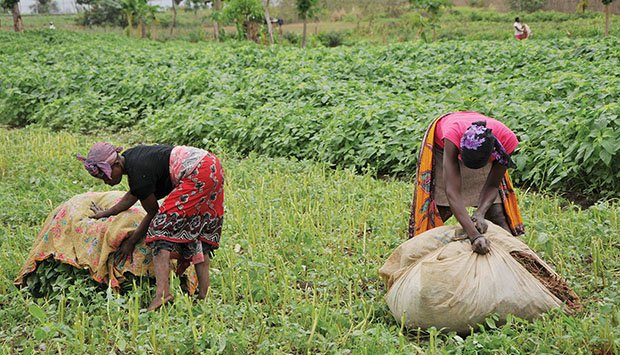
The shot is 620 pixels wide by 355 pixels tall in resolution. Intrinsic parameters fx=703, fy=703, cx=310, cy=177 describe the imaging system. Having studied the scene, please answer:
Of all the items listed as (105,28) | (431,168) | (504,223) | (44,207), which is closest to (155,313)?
(431,168)

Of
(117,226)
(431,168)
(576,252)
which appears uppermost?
(431,168)

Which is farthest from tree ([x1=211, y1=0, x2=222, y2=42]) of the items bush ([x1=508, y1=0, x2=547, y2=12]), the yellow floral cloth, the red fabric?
the red fabric

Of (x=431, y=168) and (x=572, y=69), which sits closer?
(x=431, y=168)

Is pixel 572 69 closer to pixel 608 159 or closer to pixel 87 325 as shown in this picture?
pixel 608 159

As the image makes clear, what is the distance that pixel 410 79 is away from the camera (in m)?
11.0

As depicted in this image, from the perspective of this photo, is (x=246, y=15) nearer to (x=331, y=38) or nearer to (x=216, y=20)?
(x=216, y=20)

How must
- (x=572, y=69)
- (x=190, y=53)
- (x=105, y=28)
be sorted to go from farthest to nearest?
(x=105, y=28), (x=190, y=53), (x=572, y=69)

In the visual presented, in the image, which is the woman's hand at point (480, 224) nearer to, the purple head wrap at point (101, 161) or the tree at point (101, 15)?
the purple head wrap at point (101, 161)

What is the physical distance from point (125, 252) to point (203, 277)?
0.50m

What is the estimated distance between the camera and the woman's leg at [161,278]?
13.0 feet

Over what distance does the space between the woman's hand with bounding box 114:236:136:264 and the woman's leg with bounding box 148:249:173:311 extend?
222 mm

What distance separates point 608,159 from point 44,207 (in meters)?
4.78

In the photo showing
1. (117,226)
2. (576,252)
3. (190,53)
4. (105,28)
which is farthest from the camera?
(105,28)

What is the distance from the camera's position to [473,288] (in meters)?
3.56
